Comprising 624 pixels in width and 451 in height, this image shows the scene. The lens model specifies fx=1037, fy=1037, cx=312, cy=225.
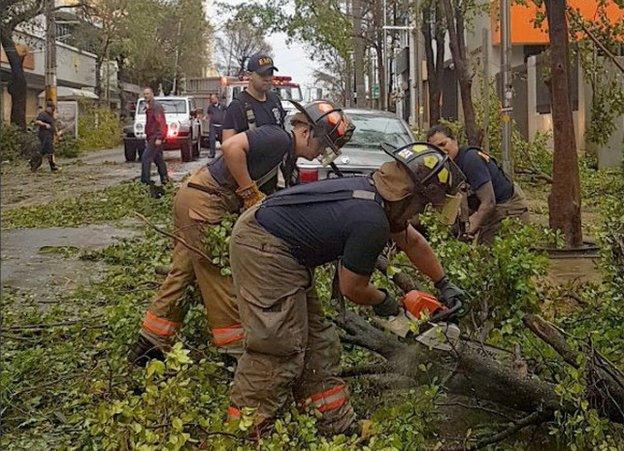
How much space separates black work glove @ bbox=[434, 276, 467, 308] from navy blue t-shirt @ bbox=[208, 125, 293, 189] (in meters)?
1.31

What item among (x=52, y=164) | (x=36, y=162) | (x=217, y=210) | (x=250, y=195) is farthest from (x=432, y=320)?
(x=36, y=162)

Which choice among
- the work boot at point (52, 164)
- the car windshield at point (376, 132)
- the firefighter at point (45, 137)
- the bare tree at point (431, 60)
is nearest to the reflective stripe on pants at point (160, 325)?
the car windshield at point (376, 132)

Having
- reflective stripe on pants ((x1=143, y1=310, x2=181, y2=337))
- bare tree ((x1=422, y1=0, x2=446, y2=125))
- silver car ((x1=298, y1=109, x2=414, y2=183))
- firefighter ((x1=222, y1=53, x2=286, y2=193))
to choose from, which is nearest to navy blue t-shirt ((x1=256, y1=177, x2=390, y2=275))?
reflective stripe on pants ((x1=143, y1=310, x2=181, y2=337))

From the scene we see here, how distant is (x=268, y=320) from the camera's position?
14.1 feet

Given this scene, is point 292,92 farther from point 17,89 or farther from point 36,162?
point 36,162

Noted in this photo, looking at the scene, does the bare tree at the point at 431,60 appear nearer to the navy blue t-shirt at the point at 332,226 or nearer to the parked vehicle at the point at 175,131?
the parked vehicle at the point at 175,131

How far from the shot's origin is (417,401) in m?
4.52

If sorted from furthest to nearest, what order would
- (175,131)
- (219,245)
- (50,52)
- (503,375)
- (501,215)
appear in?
(50,52)
(175,131)
(501,215)
(219,245)
(503,375)

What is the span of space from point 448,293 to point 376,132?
8795 millimetres

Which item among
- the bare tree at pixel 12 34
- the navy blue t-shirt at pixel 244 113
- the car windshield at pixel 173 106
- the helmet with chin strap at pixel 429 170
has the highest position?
the bare tree at pixel 12 34

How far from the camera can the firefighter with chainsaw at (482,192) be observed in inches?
293

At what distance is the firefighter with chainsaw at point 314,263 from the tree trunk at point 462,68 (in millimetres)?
13771

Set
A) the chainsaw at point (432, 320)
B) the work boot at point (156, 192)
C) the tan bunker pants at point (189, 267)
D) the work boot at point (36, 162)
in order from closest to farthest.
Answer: the chainsaw at point (432, 320) < the tan bunker pants at point (189, 267) < the work boot at point (156, 192) < the work boot at point (36, 162)

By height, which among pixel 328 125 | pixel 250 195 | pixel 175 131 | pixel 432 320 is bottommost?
pixel 432 320
